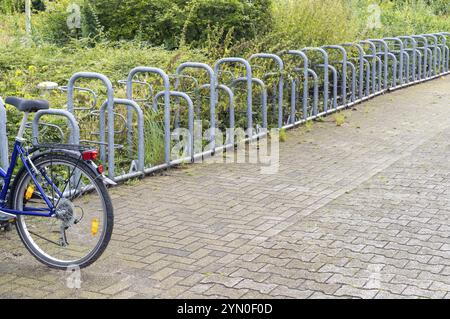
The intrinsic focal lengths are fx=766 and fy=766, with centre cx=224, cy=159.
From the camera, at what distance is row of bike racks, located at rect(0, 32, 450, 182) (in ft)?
24.1

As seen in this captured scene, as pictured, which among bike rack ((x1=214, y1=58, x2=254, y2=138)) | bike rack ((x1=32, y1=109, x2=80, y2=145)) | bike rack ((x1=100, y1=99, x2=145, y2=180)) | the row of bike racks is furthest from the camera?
bike rack ((x1=214, y1=58, x2=254, y2=138))

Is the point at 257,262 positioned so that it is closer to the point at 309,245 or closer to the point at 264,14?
the point at 309,245


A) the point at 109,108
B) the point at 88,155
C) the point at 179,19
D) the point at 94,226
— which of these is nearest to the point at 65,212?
the point at 94,226

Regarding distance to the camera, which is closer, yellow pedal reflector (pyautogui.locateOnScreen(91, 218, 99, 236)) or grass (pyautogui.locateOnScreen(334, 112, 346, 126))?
yellow pedal reflector (pyautogui.locateOnScreen(91, 218, 99, 236))

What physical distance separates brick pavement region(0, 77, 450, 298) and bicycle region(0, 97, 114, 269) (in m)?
0.15

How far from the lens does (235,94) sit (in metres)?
9.66

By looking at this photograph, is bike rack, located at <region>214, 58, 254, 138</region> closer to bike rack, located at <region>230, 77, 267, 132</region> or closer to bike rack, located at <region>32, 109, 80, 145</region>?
bike rack, located at <region>230, 77, 267, 132</region>

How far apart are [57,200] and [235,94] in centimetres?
496

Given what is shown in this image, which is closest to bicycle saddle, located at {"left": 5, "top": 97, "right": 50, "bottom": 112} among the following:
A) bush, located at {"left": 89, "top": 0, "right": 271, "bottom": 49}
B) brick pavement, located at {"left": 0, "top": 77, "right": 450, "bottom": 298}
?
brick pavement, located at {"left": 0, "top": 77, "right": 450, "bottom": 298}

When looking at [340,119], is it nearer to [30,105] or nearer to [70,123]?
[70,123]

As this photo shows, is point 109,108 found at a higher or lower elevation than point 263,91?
higher

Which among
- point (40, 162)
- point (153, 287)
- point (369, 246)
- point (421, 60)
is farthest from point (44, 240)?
point (421, 60)

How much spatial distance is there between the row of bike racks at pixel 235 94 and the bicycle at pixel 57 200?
0.81 metres

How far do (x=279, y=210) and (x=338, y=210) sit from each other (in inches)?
19.6
